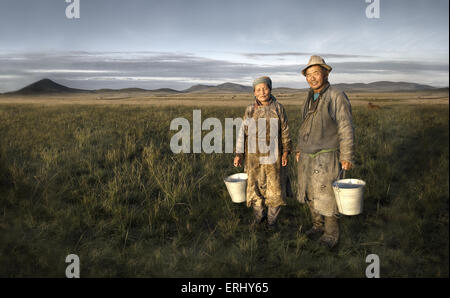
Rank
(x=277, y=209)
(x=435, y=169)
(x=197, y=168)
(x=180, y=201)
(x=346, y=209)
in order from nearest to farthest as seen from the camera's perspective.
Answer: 1. (x=346, y=209)
2. (x=277, y=209)
3. (x=180, y=201)
4. (x=435, y=169)
5. (x=197, y=168)

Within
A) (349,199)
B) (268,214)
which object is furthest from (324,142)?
(268,214)

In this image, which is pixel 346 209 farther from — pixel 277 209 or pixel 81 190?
pixel 81 190

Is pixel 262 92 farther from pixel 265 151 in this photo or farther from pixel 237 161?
pixel 237 161

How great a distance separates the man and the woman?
0.30m

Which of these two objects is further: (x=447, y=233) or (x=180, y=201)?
(x=180, y=201)

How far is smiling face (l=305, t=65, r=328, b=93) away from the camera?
334 centimetres

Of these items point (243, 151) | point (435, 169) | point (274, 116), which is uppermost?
point (274, 116)

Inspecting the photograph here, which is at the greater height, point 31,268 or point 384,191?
point 384,191

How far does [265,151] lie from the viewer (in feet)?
12.4

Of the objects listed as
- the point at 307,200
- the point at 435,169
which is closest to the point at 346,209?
the point at 307,200

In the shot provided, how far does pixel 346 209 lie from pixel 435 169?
9.36 ft

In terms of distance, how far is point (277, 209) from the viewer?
3926 millimetres

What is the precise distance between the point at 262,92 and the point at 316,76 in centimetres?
66

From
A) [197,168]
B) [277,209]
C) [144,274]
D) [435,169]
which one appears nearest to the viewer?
[144,274]
